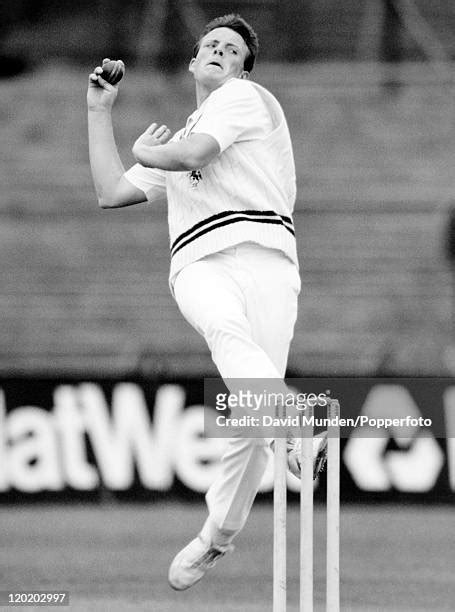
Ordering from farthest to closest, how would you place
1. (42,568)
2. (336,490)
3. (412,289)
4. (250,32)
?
(412,289), (42,568), (250,32), (336,490)

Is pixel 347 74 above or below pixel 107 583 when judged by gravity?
above

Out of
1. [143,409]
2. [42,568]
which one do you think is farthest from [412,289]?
[42,568]

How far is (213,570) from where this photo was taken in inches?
231

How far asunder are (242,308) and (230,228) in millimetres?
212

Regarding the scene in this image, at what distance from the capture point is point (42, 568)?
563cm

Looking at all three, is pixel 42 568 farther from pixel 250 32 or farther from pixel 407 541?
pixel 250 32

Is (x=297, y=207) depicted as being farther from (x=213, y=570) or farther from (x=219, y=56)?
(x=219, y=56)

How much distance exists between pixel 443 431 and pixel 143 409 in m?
1.56

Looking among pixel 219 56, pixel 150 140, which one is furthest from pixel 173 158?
pixel 219 56

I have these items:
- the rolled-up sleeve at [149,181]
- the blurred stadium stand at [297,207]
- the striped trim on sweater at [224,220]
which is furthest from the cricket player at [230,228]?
the blurred stadium stand at [297,207]

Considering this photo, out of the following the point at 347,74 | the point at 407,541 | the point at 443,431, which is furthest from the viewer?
the point at 347,74

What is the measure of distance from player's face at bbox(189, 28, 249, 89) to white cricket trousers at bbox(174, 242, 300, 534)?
0.46m

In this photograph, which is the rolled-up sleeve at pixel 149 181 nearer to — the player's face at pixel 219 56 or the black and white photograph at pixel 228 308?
the black and white photograph at pixel 228 308

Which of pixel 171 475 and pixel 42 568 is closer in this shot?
pixel 42 568
